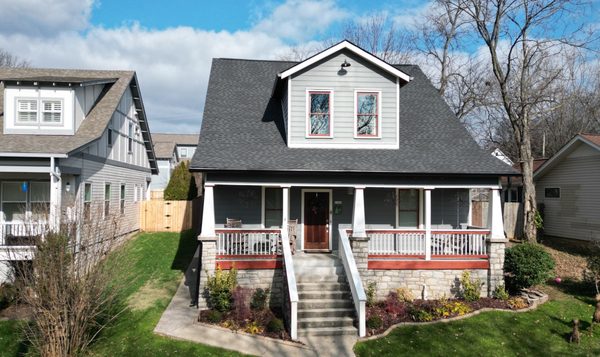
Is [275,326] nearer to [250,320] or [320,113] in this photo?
[250,320]

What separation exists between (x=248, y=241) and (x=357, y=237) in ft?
10.1

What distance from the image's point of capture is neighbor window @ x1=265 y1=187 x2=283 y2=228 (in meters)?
13.9

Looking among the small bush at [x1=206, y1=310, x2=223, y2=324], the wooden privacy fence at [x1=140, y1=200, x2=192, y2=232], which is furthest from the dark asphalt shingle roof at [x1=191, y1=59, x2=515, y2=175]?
the wooden privacy fence at [x1=140, y1=200, x2=192, y2=232]

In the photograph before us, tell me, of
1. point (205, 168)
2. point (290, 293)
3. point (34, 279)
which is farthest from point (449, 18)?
point (34, 279)

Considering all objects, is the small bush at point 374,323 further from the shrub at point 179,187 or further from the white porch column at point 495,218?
the shrub at point 179,187

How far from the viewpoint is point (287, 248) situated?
1106 cm

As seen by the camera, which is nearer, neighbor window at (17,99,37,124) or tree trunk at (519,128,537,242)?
neighbor window at (17,99,37,124)

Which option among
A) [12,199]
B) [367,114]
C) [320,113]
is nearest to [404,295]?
[367,114]

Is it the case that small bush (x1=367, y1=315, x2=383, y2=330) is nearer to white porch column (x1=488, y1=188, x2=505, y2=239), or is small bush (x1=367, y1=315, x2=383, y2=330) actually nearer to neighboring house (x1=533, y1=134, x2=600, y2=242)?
white porch column (x1=488, y1=188, x2=505, y2=239)

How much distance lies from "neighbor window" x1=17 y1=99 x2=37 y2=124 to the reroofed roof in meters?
0.65

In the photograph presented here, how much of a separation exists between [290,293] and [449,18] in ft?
61.5

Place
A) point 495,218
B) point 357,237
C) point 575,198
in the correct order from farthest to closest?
point 575,198
point 495,218
point 357,237

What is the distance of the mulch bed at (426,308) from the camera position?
1051 centimetres

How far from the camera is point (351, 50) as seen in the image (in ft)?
42.7
